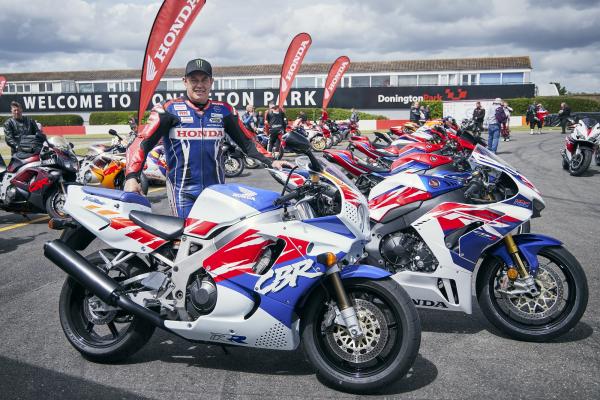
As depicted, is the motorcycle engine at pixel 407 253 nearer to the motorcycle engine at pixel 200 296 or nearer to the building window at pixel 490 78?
the motorcycle engine at pixel 200 296

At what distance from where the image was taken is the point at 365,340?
10.8 ft

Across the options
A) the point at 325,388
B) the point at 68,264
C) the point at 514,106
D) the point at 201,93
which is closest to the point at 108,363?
the point at 68,264

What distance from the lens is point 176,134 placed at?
438 cm

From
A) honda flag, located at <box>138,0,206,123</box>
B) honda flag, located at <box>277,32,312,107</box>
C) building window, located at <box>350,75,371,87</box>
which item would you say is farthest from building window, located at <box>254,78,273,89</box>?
honda flag, located at <box>138,0,206,123</box>

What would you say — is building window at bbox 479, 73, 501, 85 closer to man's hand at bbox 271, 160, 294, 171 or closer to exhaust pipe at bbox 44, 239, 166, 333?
man's hand at bbox 271, 160, 294, 171

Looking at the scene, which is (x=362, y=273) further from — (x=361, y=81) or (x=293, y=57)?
(x=361, y=81)

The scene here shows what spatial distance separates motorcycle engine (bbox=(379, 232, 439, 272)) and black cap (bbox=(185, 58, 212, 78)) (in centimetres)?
191

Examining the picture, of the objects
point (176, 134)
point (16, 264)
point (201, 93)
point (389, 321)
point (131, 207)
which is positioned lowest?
point (16, 264)

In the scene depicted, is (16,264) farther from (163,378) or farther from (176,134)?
(163,378)

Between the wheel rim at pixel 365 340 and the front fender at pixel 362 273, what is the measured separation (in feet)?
0.37

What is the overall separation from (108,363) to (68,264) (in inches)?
28.2

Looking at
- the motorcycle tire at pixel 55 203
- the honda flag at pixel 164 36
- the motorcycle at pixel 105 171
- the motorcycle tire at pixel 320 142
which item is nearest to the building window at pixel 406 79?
the motorcycle tire at pixel 320 142

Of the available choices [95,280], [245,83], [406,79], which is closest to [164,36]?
[95,280]

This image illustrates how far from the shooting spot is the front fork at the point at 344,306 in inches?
126
